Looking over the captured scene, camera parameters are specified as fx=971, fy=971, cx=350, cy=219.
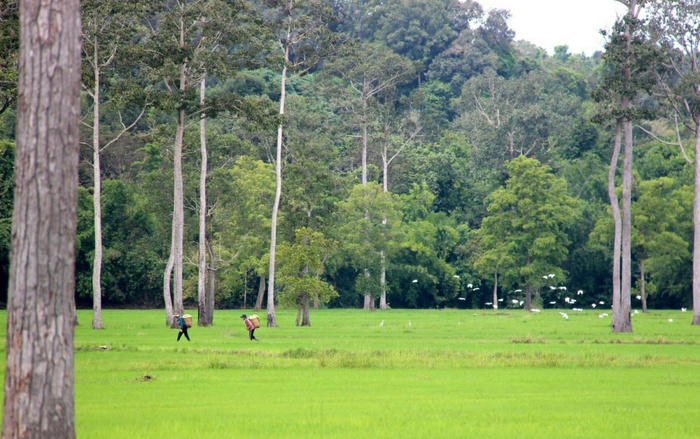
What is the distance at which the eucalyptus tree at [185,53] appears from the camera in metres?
45.0

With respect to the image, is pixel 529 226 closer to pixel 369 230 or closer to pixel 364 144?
pixel 369 230

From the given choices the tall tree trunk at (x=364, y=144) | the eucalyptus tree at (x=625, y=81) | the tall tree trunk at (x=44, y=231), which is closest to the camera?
the tall tree trunk at (x=44, y=231)

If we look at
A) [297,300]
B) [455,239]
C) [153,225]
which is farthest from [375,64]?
[297,300]

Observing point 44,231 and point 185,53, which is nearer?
point 44,231

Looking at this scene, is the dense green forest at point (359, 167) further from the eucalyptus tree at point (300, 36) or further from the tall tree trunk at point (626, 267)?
the tall tree trunk at point (626, 267)

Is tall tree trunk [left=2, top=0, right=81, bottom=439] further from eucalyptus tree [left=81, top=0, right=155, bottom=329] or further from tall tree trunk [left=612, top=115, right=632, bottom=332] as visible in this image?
tall tree trunk [left=612, top=115, right=632, bottom=332]

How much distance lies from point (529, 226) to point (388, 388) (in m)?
56.0

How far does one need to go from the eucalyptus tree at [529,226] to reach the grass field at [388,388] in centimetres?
3856

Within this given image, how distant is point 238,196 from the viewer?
57.9 metres

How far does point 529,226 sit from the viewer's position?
7362 cm

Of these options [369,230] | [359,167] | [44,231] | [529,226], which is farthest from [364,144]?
[44,231]

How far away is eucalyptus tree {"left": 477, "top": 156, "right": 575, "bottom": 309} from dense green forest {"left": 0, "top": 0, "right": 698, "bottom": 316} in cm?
18

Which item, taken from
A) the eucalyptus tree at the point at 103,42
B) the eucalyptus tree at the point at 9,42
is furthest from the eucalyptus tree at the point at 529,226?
the eucalyptus tree at the point at 9,42

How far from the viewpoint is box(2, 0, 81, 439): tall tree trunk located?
29.3ft
